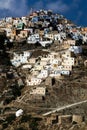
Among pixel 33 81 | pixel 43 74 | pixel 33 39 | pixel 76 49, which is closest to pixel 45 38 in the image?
pixel 33 39

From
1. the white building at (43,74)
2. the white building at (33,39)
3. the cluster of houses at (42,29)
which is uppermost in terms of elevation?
the cluster of houses at (42,29)

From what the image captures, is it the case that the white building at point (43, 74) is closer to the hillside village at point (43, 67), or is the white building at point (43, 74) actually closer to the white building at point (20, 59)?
the hillside village at point (43, 67)

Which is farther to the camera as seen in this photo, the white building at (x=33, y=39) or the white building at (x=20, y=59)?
the white building at (x=33, y=39)

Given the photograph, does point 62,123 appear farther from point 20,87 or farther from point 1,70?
point 1,70

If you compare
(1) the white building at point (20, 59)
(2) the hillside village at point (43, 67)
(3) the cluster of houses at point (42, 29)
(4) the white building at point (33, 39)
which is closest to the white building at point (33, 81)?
(2) the hillside village at point (43, 67)

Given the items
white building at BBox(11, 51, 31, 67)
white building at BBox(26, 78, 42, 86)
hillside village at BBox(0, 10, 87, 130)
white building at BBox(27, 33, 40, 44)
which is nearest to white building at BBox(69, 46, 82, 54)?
hillside village at BBox(0, 10, 87, 130)

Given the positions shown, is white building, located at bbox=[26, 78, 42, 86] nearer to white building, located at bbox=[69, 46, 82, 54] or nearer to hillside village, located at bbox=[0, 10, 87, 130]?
hillside village, located at bbox=[0, 10, 87, 130]

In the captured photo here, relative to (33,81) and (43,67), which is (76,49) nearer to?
(43,67)

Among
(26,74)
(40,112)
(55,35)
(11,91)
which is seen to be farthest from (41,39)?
(40,112)
